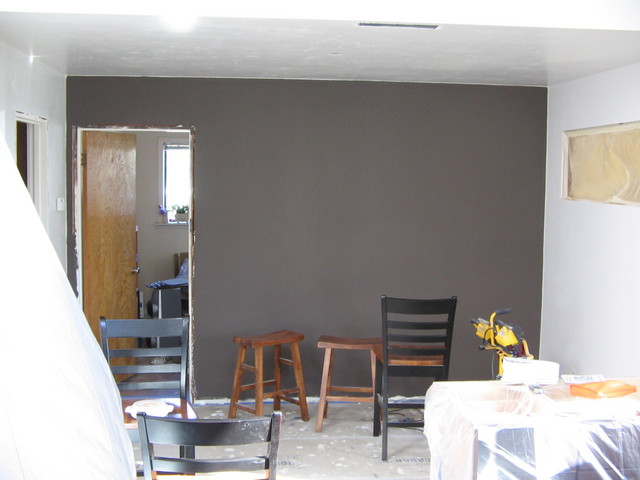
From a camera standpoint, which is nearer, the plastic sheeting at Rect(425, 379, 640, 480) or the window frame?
the plastic sheeting at Rect(425, 379, 640, 480)

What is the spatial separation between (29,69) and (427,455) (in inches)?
120

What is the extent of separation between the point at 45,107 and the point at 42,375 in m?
2.71

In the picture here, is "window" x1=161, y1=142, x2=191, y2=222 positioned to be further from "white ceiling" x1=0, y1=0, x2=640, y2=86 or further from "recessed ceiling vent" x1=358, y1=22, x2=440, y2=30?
"recessed ceiling vent" x1=358, y1=22, x2=440, y2=30

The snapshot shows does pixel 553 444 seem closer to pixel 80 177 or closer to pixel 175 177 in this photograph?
pixel 80 177

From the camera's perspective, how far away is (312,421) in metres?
4.81

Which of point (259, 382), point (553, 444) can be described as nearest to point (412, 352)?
point (259, 382)

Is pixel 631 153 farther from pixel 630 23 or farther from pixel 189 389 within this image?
pixel 189 389

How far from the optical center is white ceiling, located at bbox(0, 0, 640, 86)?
3.23 meters

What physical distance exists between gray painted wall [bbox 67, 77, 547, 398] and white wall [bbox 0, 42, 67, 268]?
1.09 ft

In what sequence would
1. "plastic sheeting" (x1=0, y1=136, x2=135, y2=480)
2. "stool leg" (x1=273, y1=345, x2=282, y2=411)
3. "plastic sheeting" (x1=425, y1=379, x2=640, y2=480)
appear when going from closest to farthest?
1. "plastic sheeting" (x1=0, y1=136, x2=135, y2=480)
2. "plastic sheeting" (x1=425, y1=379, x2=640, y2=480)
3. "stool leg" (x1=273, y1=345, x2=282, y2=411)

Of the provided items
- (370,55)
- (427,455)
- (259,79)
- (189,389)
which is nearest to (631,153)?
(370,55)

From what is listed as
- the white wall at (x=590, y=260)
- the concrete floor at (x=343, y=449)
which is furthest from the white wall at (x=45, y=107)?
the white wall at (x=590, y=260)

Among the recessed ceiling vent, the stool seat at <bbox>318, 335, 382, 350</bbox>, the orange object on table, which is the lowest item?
the stool seat at <bbox>318, 335, 382, 350</bbox>

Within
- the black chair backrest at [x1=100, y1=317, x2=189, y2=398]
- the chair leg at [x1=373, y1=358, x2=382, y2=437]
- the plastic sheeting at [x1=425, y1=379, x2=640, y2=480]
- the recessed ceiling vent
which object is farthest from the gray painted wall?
the plastic sheeting at [x1=425, y1=379, x2=640, y2=480]
